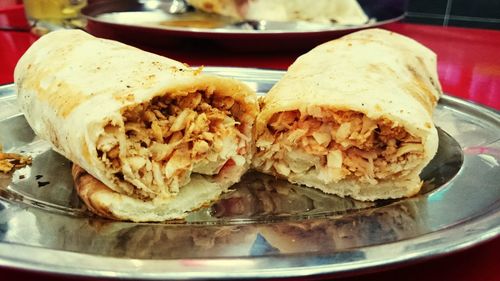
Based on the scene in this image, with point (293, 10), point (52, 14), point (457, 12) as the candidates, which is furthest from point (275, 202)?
point (457, 12)

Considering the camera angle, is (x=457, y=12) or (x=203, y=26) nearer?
(x=203, y=26)

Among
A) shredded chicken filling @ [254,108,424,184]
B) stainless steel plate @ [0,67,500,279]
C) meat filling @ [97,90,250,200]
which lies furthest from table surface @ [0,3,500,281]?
meat filling @ [97,90,250,200]

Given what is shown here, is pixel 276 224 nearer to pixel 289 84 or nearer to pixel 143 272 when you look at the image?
pixel 143 272

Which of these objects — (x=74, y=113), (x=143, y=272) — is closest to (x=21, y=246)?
(x=143, y=272)

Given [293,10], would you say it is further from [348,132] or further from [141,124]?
[141,124]

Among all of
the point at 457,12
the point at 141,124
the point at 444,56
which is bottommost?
the point at 457,12

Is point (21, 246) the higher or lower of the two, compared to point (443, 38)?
higher

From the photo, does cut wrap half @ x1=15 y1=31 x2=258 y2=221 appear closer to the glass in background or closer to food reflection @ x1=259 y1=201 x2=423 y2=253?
food reflection @ x1=259 y1=201 x2=423 y2=253

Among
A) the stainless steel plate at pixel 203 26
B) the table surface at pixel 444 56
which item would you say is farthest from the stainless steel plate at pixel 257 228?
the stainless steel plate at pixel 203 26
